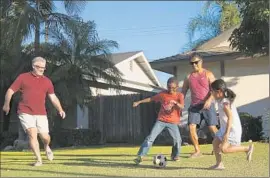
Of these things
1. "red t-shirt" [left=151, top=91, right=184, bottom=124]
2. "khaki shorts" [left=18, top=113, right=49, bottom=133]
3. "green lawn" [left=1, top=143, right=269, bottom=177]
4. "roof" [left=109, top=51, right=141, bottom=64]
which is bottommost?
"green lawn" [left=1, top=143, right=269, bottom=177]

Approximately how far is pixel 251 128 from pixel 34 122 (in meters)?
9.17

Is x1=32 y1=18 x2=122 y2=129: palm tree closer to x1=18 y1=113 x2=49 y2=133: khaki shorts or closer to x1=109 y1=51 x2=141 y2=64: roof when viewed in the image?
x1=18 y1=113 x2=49 y2=133: khaki shorts

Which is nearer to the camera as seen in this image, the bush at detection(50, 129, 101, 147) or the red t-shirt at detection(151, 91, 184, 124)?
the red t-shirt at detection(151, 91, 184, 124)

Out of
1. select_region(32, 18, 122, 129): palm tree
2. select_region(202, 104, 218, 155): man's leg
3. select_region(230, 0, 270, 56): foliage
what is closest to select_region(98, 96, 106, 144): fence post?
select_region(32, 18, 122, 129): palm tree

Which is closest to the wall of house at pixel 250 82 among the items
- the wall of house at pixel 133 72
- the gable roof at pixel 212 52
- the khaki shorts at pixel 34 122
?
the gable roof at pixel 212 52

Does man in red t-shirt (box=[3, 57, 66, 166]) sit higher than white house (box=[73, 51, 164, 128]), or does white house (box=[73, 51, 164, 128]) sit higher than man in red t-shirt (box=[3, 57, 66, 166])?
white house (box=[73, 51, 164, 128])

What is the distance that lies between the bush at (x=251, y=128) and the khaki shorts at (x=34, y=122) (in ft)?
28.1

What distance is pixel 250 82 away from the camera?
18.8 meters

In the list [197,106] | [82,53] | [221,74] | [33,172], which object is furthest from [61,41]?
[33,172]

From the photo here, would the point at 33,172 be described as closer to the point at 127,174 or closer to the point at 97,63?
the point at 127,174

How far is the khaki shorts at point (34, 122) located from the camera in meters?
8.68

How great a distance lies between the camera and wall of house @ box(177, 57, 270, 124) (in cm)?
1867

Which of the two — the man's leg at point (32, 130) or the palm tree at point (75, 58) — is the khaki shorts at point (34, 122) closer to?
the man's leg at point (32, 130)

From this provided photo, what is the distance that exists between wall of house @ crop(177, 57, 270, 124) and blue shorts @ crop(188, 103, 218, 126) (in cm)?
951
